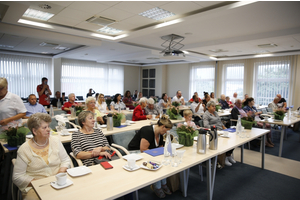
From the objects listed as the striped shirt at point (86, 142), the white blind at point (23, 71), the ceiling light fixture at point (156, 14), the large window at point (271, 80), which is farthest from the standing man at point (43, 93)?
the large window at point (271, 80)

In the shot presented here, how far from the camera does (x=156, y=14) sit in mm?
4461

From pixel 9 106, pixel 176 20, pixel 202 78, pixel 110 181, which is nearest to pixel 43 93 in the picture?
pixel 9 106

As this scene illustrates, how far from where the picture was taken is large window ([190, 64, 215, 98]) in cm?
1176

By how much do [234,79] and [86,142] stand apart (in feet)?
33.4

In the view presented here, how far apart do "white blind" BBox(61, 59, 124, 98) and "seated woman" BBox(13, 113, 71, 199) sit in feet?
34.1

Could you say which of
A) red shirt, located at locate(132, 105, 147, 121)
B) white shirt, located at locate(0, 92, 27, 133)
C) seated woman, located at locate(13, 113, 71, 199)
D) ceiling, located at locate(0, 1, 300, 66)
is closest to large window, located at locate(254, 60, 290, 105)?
ceiling, located at locate(0, 1, 300, 66)

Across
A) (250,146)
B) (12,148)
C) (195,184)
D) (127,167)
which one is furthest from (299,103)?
(12,148)

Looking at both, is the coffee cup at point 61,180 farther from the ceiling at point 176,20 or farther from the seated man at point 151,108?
the seated man at point 151,108

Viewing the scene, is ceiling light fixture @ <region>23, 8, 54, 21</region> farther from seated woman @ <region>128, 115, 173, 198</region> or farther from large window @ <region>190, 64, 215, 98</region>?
large window @ <region>190, 64, 215, 98</region>

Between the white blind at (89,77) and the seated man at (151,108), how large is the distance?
8.11 metres

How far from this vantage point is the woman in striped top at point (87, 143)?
2.41 metres

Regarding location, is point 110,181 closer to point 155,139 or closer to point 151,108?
point 155,139

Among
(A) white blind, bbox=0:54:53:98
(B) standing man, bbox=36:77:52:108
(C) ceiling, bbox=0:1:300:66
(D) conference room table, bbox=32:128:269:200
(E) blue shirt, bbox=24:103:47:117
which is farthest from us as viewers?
(A) white blind, bbox=0:54:53:98

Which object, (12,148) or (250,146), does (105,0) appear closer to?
(12,148)
